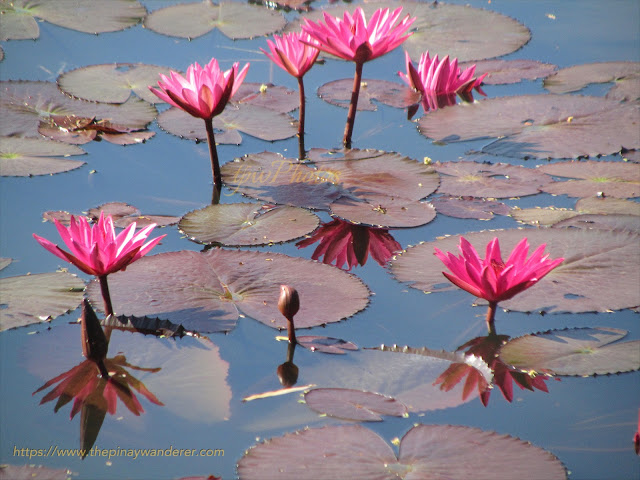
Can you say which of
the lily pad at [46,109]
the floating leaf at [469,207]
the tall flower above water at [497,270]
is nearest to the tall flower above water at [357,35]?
the floating leaf at [469,207]

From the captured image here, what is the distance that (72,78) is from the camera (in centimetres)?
384

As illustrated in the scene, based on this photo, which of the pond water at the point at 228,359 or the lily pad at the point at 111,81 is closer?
the pond water at the point at 228,359

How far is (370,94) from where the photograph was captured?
386 cm

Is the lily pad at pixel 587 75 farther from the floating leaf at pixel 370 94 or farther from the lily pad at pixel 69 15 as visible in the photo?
the lily pad at pixel 69 15

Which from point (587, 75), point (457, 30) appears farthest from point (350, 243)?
point (457, 30)

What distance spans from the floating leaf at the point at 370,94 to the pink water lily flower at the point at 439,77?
0.30ft

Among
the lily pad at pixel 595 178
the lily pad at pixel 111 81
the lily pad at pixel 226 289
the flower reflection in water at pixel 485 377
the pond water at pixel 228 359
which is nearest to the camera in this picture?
the pond water at pixel 228 359

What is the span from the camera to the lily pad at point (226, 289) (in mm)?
2133

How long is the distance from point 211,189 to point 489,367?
4.97 feet

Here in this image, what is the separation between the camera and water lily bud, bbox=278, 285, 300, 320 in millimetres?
1923

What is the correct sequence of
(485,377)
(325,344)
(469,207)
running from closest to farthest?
(485,377) → (325,344) → (469,207)

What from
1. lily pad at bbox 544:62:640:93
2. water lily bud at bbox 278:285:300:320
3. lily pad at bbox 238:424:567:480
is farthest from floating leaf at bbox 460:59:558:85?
lily pad at bbox 238:424:567:480

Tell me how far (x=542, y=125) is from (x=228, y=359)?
2.22 metres

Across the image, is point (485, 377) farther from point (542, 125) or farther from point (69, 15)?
point (69, 15)
